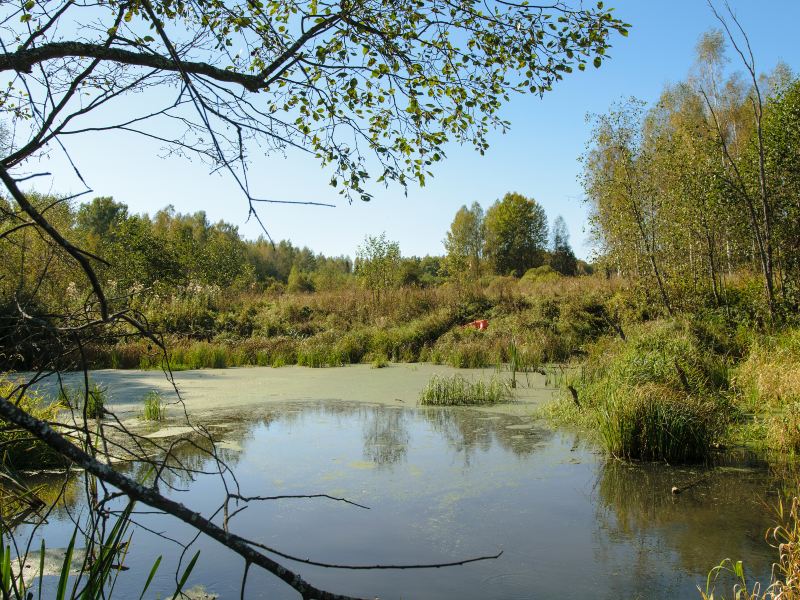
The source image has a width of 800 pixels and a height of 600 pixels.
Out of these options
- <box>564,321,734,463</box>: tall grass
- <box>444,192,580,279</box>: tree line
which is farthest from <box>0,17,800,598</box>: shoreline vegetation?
<box>444,192,580,279</box>: tree line

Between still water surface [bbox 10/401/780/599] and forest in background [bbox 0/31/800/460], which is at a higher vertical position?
forest in background [bbox 0/31/800/460]

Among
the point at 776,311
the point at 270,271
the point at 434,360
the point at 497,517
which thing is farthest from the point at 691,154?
the point at 270,271

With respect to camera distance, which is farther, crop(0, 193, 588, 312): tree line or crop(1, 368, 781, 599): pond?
Result: crop(0, 193, 588, 312): tree line

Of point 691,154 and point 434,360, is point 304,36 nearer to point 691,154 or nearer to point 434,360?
point 434,360

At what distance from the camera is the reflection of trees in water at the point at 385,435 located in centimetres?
564

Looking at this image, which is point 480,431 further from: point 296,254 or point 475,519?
point 296,254

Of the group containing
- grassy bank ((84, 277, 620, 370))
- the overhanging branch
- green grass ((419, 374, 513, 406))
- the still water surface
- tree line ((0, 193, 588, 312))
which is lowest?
the still water surface

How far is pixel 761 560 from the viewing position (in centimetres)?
343

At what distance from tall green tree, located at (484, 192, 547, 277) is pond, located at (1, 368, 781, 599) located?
29852 millimetres

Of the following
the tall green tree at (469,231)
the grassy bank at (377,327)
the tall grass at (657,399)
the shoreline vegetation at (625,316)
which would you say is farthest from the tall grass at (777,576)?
the tall green tree at (469,231)

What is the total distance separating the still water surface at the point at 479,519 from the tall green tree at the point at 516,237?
2986 centimetres

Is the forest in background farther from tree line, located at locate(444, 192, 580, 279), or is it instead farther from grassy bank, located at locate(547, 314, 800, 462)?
tree line, located at locate(444, 192, 580, 279)

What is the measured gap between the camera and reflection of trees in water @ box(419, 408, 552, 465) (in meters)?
5.91

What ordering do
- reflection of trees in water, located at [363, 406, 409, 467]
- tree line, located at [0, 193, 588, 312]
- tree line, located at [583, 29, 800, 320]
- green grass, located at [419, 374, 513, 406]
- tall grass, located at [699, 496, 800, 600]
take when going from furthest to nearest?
tree line, located at [0, 193, 588, 312]
tree line, located at [583, 29, 800, 320]
green grass, located at [419, 374, 513, 406]
reflection of trees in water, located at [363, 406, 409, 467]
tall grass, located at [699, 496, 800, 600]
